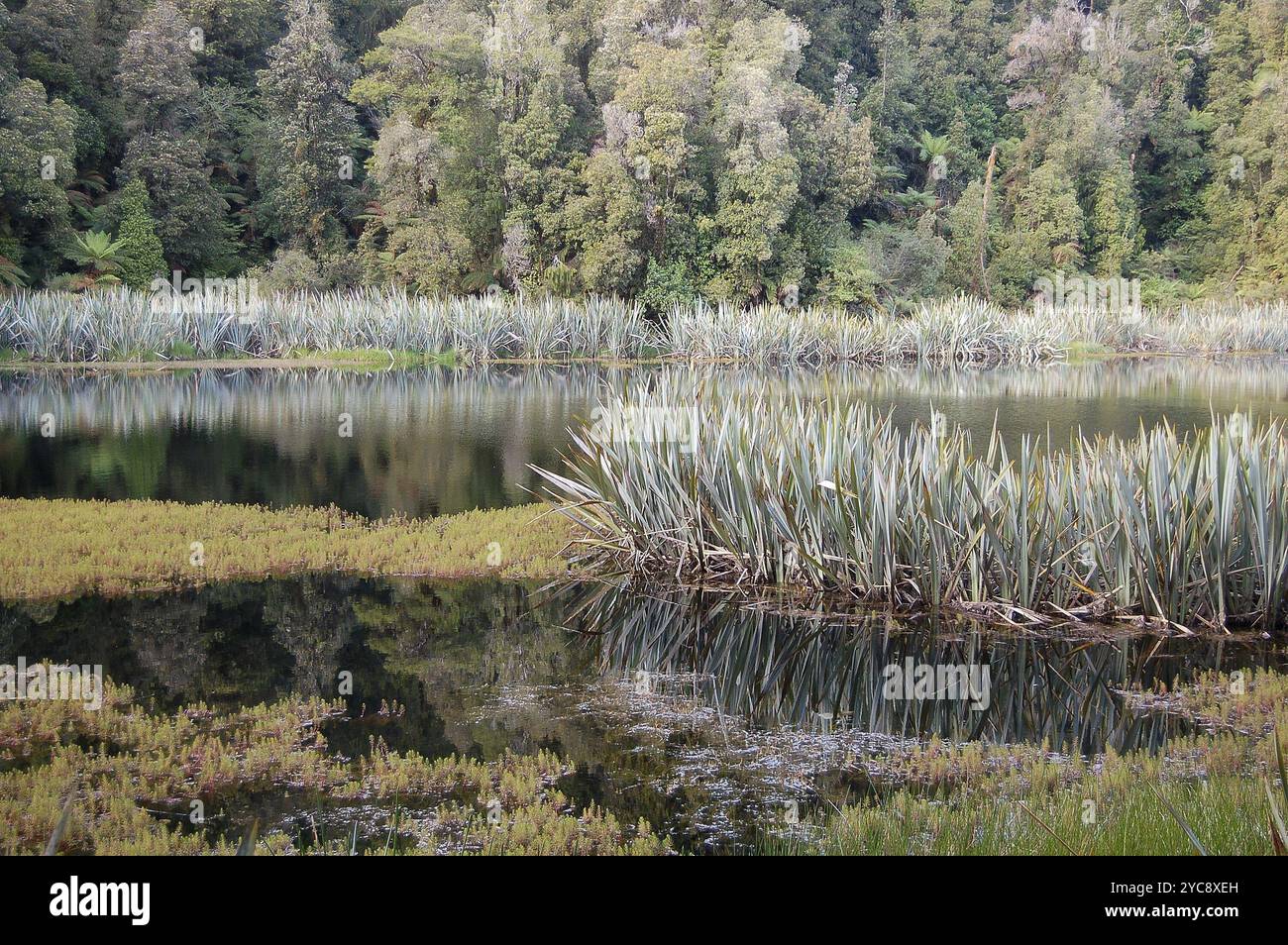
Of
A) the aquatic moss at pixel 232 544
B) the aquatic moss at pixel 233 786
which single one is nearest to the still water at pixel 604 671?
the aquatic moss at pixel 233 786

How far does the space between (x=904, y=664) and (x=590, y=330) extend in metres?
25.4

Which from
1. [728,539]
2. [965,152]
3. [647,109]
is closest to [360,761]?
[728,539]

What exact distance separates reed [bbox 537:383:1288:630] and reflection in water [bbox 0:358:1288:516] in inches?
43.4

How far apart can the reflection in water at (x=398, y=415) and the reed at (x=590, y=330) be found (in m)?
1.56

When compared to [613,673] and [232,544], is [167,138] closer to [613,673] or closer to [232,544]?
[232,544]

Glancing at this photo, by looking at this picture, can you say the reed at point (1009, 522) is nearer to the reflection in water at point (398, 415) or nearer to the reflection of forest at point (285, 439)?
the reflection in water at point (398, 415)

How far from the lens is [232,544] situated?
9898mm

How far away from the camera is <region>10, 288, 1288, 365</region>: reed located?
91.7 feet

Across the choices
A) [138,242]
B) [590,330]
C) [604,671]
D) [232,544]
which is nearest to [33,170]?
[138,242]

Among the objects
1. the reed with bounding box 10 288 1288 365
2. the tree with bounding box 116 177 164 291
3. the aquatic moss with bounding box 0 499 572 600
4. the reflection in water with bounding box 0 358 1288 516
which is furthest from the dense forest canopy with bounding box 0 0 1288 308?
the aquatic moss with bounding box 0 499 572 600

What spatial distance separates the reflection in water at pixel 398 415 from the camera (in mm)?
13031

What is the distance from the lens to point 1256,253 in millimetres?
44406

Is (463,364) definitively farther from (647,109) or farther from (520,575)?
(520,575)

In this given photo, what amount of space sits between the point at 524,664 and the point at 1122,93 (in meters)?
47.1
